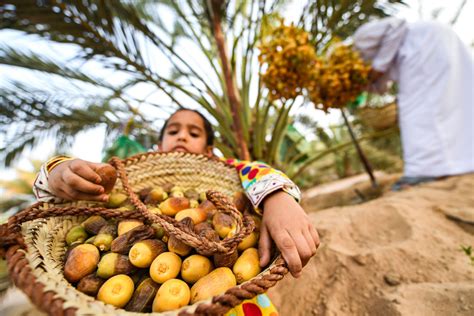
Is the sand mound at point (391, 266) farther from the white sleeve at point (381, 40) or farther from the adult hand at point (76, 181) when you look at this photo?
the white sleeve at point (381, 40)

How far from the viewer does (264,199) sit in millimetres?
772

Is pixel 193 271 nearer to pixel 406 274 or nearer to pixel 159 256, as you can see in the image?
pixel 159 256

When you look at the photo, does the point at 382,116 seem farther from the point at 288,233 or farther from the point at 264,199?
the point at 288,233

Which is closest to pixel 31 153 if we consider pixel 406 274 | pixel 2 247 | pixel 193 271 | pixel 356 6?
pixel 2 247

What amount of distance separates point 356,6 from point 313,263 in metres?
2.04

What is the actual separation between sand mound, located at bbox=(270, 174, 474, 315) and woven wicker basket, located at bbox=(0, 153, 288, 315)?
18.8 inches

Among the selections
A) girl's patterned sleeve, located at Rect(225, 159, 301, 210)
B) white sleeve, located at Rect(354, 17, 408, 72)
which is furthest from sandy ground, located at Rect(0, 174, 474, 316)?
white sleeve, located at Rect(354, 17, 408, 72)

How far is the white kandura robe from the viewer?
1.98 metres

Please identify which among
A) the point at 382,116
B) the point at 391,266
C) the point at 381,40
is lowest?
the point at 391,266

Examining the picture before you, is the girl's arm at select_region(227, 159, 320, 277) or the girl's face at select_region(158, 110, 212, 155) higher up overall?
the girl's face at select_region(158, 110, 212, 155)

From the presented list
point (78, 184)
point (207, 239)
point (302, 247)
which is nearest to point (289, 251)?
point (302, 247)

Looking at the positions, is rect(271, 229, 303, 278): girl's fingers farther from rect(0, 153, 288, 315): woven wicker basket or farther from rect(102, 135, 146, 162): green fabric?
rect(102, 135, 146, 162): green fabric

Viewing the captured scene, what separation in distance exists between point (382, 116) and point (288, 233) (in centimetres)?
218

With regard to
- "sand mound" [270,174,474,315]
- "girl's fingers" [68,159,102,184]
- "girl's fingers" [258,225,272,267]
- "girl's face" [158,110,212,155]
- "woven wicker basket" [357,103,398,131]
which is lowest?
"sand mound" [270,174,474,315]
